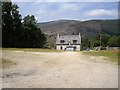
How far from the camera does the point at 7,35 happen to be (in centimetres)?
6538

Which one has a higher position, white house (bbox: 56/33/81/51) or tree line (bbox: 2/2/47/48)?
tree line (bbox: 2/2/47/48)

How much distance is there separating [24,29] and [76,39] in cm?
4584

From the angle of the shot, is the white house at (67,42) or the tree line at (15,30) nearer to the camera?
the tree line at (15,30)

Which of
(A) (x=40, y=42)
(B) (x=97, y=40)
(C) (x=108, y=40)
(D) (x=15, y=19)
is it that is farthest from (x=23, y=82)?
(C) (x=108, y=40)

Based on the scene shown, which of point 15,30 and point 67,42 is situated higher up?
point 15,30

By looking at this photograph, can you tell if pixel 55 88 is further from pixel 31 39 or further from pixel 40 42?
pixel 40 42

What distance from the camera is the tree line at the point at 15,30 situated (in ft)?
215

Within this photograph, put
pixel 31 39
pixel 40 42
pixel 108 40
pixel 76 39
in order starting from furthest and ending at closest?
pixel 108 40 → pixel 76 39 → pixel 40 42 → pixel 31 39

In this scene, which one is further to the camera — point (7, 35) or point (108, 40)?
point (108, 40)

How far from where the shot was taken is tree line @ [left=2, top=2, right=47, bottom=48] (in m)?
65.6

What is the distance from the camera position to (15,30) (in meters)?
67.4

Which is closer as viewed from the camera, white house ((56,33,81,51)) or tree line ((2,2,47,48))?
tree line ((2,2,47,48))

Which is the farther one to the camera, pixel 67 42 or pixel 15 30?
pixel 67 42

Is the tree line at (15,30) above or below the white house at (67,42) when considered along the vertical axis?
above
